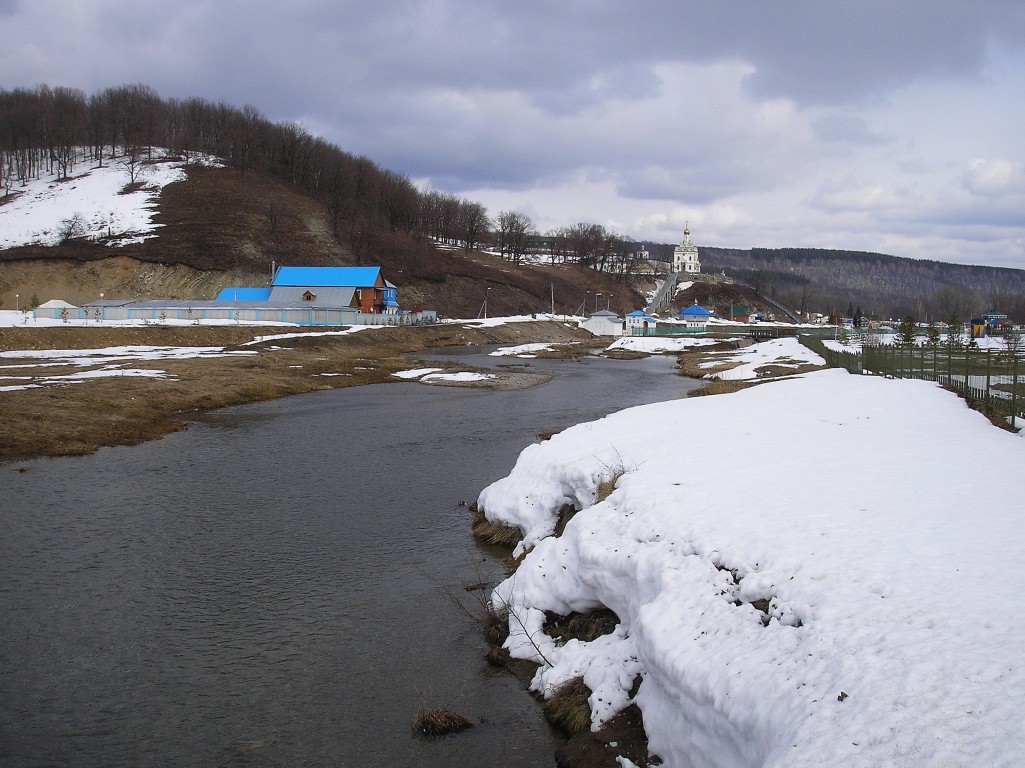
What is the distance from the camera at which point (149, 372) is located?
35.7 m

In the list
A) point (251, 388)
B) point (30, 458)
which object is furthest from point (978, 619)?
point (251, 388)

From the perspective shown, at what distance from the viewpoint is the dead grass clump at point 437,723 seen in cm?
798

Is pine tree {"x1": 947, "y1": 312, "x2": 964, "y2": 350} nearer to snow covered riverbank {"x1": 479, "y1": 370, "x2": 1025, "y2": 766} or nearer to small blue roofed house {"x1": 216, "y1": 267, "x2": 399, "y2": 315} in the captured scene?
snow covered riverbank {"x1": 479, "y1": 370, "x2": 1025, "y2": 766}

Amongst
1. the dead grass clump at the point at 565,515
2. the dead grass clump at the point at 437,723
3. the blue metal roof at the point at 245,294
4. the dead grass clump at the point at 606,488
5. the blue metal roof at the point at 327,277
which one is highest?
the blue metal roof at the point at 327,277

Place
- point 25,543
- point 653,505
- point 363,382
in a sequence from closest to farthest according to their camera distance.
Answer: point 653,505 < point 25,543 < point 363,382

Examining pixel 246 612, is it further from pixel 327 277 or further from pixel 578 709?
pixel 327 277

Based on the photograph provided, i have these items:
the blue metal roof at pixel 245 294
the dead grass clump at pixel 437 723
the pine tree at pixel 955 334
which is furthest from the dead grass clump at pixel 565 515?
the blue metal roof at pixel 245 294

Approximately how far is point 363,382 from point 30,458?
22.2 m

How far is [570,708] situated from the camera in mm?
8141

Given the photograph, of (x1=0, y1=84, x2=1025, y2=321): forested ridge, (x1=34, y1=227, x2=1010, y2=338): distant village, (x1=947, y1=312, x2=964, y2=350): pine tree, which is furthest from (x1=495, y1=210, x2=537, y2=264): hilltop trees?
(x1=947, y1=312, x2=964, y2=350): pine tree

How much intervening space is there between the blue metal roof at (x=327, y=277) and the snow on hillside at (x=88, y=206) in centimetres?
2581

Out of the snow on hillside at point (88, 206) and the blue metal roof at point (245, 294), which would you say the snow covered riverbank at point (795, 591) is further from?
the snow on hillside at point (88, 206)

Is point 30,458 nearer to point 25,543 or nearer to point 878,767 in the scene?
point 25,543

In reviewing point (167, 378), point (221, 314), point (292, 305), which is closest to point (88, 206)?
point (221, 314)
